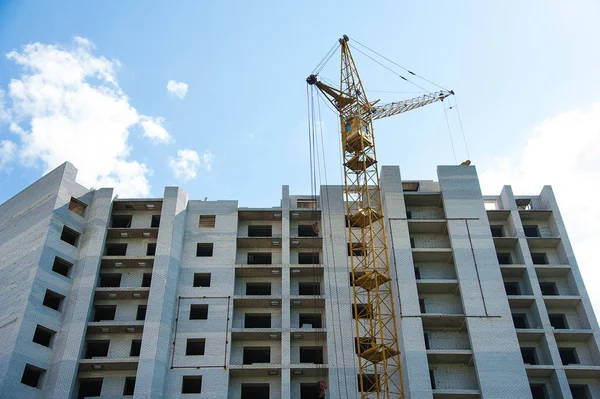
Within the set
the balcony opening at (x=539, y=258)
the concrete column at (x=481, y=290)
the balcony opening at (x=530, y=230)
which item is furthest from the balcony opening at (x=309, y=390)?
the balcony opening at (x=530, y=230)

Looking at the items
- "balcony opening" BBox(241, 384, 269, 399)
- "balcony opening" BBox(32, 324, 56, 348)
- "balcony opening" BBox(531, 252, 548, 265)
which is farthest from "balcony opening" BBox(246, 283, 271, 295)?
"balcony opening" BBox(531, 252, 548, 265)

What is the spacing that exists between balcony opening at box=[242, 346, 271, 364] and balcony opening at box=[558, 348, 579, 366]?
25619 mm

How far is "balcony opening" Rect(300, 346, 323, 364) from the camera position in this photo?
171ft

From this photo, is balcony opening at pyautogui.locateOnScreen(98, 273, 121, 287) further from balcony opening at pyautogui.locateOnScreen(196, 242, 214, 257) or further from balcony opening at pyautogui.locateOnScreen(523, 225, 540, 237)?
balcony opening at pyautogui.locateOnScreen(523, 225, 540, 237)

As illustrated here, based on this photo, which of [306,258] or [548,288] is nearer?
[548,288]

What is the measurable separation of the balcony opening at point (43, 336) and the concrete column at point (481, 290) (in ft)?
115

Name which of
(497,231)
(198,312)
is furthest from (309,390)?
(497,231)

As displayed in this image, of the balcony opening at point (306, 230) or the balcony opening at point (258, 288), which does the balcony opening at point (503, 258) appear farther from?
the balcony opening at point (258, 288)

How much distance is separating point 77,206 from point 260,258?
1820cm

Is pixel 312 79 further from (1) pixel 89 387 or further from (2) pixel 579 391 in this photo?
(2) pixel 579 391

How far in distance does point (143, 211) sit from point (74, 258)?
27.2ft

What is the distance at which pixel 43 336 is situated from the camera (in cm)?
4928

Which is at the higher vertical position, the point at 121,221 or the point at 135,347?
the point at 121,221

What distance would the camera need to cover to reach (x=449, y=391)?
46531 mm
